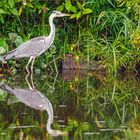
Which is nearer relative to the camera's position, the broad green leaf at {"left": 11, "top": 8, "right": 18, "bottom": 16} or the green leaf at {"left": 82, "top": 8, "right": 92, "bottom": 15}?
the broad green leaf at {"left": 11, "top": 8, "right": 18, "bottom": 16}

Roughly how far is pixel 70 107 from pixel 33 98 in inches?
33.8

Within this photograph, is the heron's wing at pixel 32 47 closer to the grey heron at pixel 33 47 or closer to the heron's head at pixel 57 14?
the grey heron at pixel 33 47

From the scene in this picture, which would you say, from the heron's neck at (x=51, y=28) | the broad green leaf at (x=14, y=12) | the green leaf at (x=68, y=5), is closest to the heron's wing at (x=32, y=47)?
the heron's neck at (x=51, y=28)

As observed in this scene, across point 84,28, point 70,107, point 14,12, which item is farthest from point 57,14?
point 70,107

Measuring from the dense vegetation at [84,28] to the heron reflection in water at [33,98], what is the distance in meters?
1.89

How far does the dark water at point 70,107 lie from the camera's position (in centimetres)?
807

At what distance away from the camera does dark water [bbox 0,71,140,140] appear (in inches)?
318

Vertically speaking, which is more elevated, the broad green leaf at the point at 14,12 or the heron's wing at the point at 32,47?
the broad green leaf at the point at 14,12

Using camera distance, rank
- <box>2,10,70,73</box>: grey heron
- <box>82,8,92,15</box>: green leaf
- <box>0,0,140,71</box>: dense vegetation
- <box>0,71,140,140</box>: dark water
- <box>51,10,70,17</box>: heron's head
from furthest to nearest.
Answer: <box>82,8,92,15</box>: green leaf
<box>51,10,70,17</box>: heron's head
<box>0,0,140,71</box>: dense vegetation
<box>2,10,70,73</box>: grey heron
<box>0,71,140,140</box>: dark water

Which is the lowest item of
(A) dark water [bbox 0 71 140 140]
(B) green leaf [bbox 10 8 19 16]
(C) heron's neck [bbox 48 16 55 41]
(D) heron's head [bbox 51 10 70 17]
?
(A) dark water [bbox 0 71 140 140]

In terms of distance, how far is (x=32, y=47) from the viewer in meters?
12.9

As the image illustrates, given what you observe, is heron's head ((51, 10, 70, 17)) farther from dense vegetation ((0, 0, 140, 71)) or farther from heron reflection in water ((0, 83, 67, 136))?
heron reflection in water ((0, 83, 67, 136))

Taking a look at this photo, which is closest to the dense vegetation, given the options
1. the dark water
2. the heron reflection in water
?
the dark water

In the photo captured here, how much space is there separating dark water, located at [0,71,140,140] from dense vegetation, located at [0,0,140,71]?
43cm
